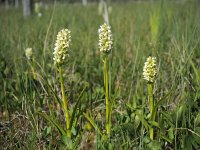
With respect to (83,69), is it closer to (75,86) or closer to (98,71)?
(98,71)

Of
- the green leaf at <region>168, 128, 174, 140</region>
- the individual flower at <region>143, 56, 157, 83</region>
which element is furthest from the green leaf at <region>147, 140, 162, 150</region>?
the individual flower at <region>143, 56, 157, 83</region>

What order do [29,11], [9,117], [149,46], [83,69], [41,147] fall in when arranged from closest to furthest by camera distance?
[41,147], [9,117], [83,69], [149,46], [29,11]

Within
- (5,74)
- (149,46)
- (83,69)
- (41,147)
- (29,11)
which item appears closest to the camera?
(41,147)

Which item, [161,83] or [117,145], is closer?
[117,145]

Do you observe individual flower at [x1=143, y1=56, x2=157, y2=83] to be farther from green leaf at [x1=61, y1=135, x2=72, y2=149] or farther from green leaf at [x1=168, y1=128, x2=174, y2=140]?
green leaf at [x1=61, y1=135, x2=72, y2=149]

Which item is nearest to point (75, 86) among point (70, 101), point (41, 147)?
point (70, 101)

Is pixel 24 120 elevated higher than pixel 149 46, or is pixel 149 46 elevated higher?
pixel 149 46

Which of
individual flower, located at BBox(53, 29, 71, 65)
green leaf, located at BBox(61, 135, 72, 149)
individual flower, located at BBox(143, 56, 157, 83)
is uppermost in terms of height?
individual flower, located at BBox(53, 29, 71, 65)

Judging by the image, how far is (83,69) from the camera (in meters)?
2.34

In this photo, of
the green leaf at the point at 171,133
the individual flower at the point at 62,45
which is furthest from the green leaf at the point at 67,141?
the green leaf at the point at 171,133

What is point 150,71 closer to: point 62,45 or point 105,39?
point 105,39

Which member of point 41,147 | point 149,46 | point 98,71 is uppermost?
point 149,46

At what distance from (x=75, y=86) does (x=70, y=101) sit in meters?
0.13

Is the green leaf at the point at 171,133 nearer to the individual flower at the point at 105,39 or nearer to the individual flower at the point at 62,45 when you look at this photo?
the individual flower at the point at 105,39
